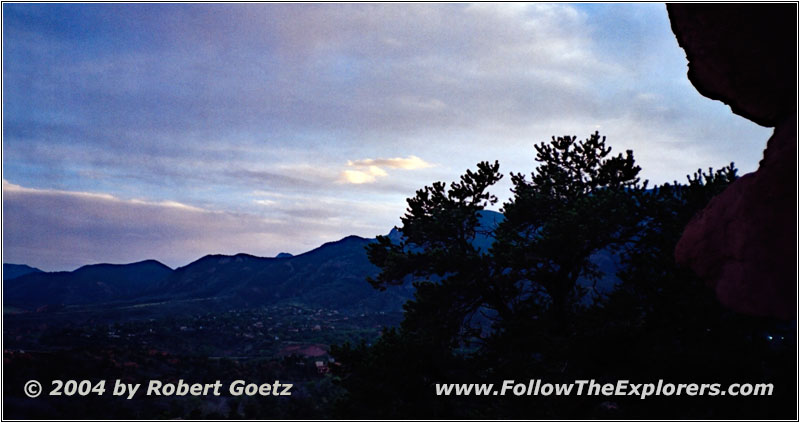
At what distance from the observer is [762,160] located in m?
7.52

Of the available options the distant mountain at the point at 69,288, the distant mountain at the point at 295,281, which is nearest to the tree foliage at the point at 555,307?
the distant mountain at the point at 295,281

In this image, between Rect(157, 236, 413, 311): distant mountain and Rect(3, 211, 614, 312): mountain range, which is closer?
Rect(157, 236, 413, 311): distant mountain

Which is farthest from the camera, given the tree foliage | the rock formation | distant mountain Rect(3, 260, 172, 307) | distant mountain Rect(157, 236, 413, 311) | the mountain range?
distant mountain Rect(3, 260, 172, 307)

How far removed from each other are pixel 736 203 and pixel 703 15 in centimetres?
332

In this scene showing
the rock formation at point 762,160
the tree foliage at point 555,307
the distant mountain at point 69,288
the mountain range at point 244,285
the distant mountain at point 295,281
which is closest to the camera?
the rock formation at point 762,160

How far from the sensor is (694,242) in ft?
28.1

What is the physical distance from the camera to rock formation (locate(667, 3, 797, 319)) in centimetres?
702

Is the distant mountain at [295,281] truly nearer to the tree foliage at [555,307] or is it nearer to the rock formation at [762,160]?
the tree foliage at [555,307]

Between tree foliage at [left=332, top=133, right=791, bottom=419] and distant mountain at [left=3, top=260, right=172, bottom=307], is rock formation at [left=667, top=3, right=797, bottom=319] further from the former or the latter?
distant mountain at [left=3, top=260, right=172, bottom=307]

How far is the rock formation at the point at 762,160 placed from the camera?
7.02 metres

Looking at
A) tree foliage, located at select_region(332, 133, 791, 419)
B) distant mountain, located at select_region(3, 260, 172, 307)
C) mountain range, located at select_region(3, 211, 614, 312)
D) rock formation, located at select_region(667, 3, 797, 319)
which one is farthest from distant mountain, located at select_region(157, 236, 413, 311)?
rock formation, located at select_region(667, 3, 797, 319)

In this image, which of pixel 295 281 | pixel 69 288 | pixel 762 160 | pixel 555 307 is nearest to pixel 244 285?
pixel 295 281

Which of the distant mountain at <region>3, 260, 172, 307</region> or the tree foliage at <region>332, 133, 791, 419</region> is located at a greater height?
the tree foliage at <region>332, 133, 791, 419</region>

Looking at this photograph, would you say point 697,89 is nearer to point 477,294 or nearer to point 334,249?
point 477,294
